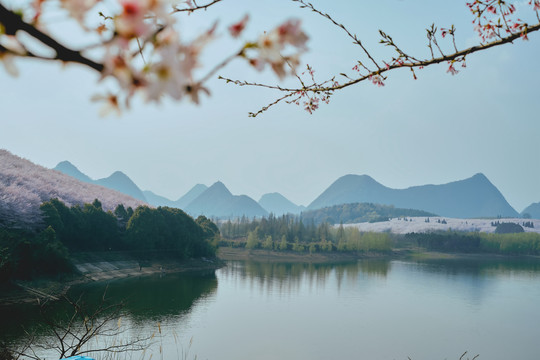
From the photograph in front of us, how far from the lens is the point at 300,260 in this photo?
194 ft

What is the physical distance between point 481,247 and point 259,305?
3135 inches

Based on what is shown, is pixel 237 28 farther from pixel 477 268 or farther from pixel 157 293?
pixel 477 268

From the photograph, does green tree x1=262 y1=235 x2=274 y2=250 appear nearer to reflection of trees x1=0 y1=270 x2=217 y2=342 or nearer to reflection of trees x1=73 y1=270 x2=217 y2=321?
reflection of trees x1=0 y1=270 x2=217 y2=342

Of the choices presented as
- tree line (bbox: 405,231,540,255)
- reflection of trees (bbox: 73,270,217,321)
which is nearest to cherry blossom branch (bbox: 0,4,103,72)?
reflection of trees (bbox: 73,270,217,321)

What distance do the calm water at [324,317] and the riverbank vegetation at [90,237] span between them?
9.64 ft

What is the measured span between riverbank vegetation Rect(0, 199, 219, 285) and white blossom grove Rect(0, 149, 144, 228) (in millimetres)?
1400

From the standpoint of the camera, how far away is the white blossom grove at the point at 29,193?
25.8 metres

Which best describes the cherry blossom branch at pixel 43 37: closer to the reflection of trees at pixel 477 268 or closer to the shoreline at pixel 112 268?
the shoreline at pixel 112 268

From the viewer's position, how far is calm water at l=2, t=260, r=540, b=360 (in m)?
15.9

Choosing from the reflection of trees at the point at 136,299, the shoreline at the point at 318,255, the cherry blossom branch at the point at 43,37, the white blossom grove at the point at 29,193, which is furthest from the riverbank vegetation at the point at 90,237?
the cherry blossom branch at the point at 43,37

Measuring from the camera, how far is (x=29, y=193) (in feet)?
95.8

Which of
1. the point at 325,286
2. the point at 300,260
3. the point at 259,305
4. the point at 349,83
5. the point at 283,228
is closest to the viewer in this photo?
the point at 349,83

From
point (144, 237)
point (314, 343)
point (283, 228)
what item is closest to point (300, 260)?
point (283, 228)

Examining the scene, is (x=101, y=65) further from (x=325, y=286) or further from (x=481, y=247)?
(x=481, y=247)
